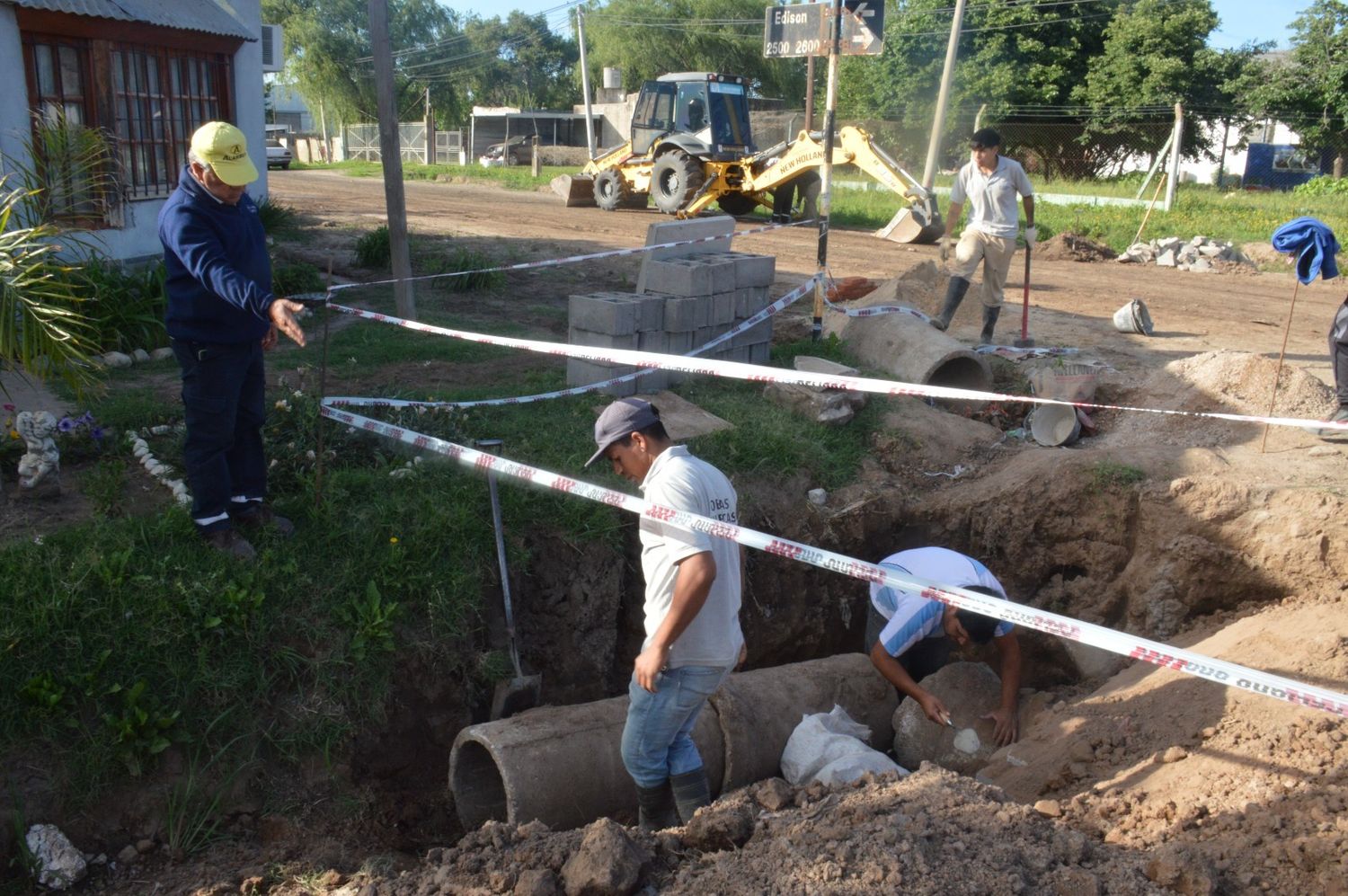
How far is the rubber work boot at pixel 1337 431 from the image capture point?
22.4 ft

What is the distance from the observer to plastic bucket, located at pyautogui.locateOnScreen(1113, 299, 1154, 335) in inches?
408

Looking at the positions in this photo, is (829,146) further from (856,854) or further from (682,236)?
(856,854)

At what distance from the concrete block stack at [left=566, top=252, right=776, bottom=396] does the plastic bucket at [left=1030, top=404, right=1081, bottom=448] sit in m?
2.11

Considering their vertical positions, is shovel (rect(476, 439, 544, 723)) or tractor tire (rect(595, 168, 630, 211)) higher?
tractor tire (rect(595, 168, 630, 211))

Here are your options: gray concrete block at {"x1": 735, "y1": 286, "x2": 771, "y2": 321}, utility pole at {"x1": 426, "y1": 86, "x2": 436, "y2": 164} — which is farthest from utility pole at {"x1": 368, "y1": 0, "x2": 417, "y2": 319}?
utility pole at {"x1": 426, "y1": 86, "x2": 436, "y2": 164}

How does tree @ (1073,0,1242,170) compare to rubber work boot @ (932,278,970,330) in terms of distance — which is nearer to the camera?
rubber work boot @ (932,278,970,330)

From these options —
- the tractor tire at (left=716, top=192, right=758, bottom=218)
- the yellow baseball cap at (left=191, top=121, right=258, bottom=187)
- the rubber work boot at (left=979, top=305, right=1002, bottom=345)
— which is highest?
the yellow baseball cap at (left=191, top=121, right=258, bottom=187)

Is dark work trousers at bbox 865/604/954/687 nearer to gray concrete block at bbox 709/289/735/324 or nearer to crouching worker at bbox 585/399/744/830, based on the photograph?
crouching worker at bbox 585/399/744/830

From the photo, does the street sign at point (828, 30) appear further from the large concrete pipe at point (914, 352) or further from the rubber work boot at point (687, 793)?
the rubber work boot at point (687, 793)

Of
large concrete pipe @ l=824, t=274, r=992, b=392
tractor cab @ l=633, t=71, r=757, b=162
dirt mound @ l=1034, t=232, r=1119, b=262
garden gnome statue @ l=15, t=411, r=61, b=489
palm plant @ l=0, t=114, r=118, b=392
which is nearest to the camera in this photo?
palm plant @ l=0, t=114, r=118, b=392

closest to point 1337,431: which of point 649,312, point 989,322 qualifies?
point 989,322

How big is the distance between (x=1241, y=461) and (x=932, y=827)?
4.24 m

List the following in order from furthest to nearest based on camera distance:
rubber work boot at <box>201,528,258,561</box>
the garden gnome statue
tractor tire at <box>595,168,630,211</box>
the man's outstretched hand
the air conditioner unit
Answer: tractor tire at <box>595,168,630,211</box>, the air conditioner unit, the garden gnome statue, rubber work boot at <box>201,528,258,561</box>, the man's outstretched hand

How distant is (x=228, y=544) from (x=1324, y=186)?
29.7m
